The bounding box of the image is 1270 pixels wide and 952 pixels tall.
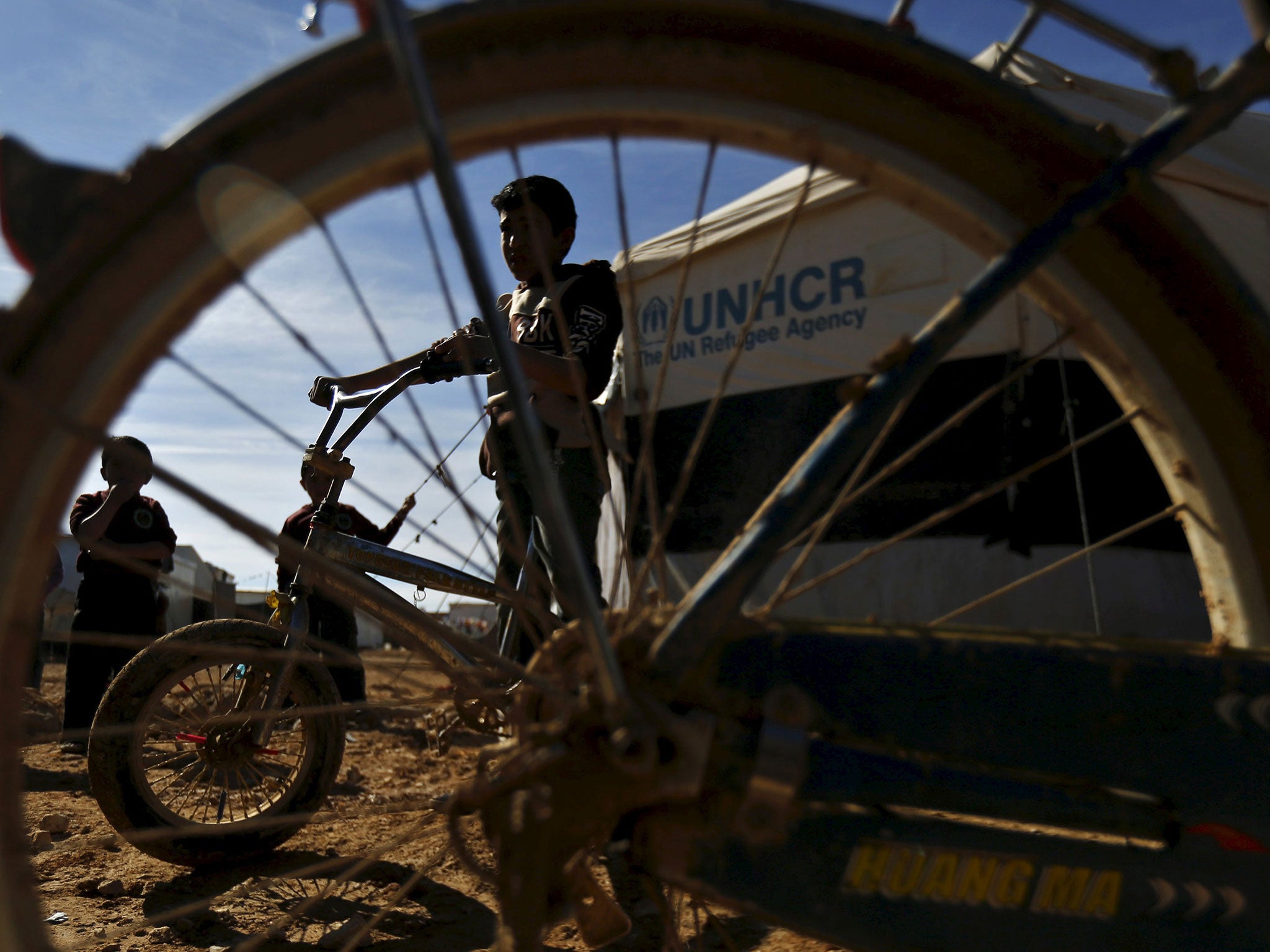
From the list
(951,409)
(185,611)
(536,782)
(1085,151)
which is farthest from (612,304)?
(185,611)

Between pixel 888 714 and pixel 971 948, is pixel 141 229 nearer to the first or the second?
pixel 888 714

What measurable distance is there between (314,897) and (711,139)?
1.18 metres

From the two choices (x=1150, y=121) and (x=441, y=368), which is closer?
(x=441, y=368)

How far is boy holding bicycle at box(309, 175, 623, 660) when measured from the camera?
1.84m

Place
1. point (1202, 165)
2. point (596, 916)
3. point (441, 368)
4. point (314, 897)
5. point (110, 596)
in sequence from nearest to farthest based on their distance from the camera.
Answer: point (596, 916) < point (314, 897) < point (441, 368) < point (1202, 165) < point (110, 596)

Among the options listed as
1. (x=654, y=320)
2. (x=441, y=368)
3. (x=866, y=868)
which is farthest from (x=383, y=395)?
(x=654, y=320)

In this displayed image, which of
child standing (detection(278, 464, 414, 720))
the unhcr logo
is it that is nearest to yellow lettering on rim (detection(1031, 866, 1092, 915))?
child standing (detection(278, 464, 414, 720))

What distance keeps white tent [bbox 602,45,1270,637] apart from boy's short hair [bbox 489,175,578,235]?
1170 millimetres

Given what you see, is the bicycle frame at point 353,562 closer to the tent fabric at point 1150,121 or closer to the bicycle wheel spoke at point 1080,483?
the bicycle wheel spoke at point 1080,483

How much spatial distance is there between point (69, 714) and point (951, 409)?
4271mm

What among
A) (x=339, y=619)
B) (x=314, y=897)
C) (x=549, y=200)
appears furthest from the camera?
(x=339, y=619)

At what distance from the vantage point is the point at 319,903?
172 cm

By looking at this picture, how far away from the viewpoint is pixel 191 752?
203 cm

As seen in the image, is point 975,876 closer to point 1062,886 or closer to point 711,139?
point 1062,886
